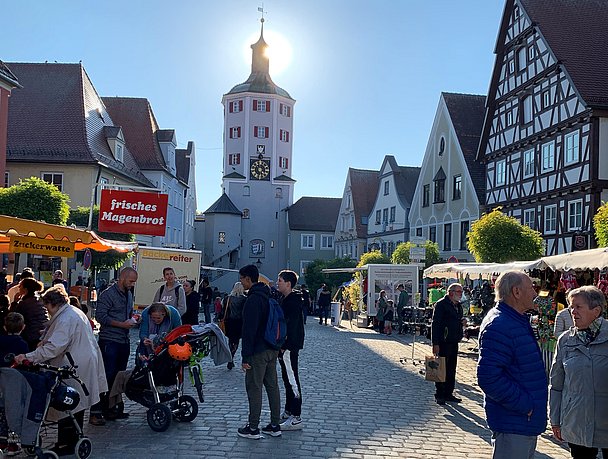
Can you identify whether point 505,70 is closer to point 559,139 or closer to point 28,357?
point 559,139

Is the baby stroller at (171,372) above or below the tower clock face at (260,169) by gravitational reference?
below

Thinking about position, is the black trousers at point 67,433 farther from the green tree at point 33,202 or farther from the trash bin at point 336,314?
the trash bin at point 336,314

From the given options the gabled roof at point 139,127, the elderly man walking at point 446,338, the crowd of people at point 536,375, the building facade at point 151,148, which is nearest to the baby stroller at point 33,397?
the crowd of people at point 536,375

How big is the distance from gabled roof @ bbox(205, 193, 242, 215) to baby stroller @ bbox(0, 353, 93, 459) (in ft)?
231

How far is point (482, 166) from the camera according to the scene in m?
39.9

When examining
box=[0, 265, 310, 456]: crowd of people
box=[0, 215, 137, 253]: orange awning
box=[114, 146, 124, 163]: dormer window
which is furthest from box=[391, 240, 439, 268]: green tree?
box=[0, 265, 310, 456]: crowd of people

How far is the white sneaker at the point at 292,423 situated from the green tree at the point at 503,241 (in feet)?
60.8

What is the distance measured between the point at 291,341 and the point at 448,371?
3.16 metres

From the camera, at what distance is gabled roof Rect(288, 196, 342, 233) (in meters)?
80.6

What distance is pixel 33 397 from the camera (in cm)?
638

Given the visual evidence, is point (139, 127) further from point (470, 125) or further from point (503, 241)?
point (503, 241)

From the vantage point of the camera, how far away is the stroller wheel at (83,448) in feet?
22.6

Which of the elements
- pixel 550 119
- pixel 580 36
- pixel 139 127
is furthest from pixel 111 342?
pixel 139 127

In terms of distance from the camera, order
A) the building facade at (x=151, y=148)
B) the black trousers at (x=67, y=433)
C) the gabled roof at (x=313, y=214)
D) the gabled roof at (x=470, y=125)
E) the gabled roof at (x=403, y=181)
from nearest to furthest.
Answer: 1. the black trousers at (x=67, y=433)
2. the gabled roof at (x=470, y=125)
3. the building facade at (x=151, y=148)
4. the gabled roof at (x=403, y=181)
5. the gabled roof at (x=313, y=214)
